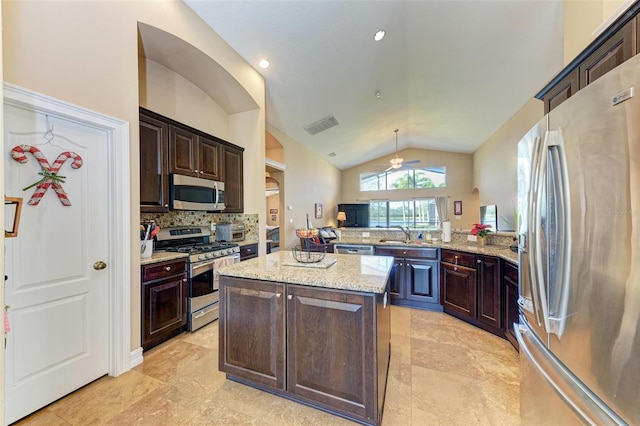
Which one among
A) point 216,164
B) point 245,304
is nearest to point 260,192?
point 216,164

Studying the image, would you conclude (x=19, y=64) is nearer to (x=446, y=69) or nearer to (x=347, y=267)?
(x=347, y=267)

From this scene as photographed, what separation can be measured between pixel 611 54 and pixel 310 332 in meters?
2.23

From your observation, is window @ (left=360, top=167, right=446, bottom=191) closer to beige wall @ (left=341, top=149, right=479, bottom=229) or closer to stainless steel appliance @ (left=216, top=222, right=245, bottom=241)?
beige wall @ (left=341, top=149, right=479, bottom=229)

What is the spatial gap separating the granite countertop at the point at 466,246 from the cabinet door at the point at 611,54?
1539 mm

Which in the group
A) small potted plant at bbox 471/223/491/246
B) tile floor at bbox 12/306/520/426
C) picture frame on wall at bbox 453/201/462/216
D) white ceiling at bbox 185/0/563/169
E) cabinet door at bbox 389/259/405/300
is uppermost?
white ceiling at bbox 185/0/563/169

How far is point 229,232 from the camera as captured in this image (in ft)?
12.3

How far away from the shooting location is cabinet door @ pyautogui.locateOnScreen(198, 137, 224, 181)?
3.41 meters

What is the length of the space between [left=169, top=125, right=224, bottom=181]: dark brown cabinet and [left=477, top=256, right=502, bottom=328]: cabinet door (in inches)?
143

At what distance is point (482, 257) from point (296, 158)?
486cm

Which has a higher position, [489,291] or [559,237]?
[559,237]

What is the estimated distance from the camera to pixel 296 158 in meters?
6.60

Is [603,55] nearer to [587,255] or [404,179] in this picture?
[587,255]

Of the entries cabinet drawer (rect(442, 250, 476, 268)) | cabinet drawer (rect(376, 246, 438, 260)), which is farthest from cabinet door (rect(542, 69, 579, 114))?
cabinet drawer (rect(376, 246, 438, 260))

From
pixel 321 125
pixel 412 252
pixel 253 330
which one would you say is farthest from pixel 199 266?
pixel 321 125
